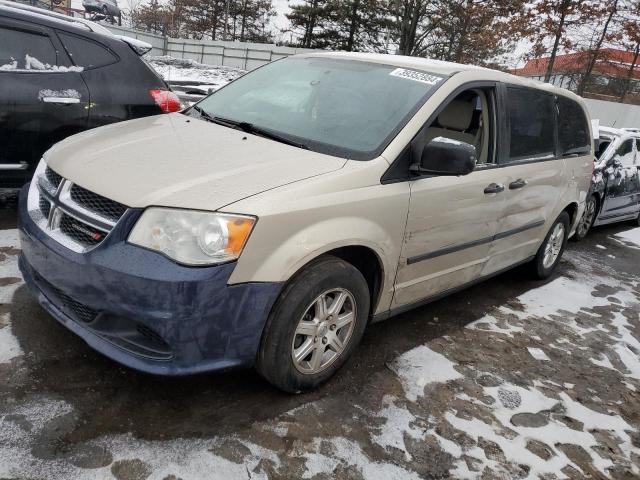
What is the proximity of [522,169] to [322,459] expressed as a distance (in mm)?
2537

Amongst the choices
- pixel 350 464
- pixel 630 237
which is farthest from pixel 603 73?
pixel 350 464

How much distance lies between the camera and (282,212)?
2.28 meters

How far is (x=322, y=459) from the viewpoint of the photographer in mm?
2297

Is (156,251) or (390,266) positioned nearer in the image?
(156,251)

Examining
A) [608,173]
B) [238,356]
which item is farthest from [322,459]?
[608,173]

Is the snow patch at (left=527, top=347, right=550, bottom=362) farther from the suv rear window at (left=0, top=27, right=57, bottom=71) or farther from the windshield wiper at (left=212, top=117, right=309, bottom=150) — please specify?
the suv rear window at (left=0, top=27, right=57, bottom=71)

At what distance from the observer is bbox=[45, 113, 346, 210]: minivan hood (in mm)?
2246

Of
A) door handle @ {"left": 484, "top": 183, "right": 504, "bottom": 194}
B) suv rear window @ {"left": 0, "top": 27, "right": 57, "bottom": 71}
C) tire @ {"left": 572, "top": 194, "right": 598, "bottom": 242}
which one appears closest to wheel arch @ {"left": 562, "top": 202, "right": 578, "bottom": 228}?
door handle @ {"left": 484, "top": 183, "right": 504, "bottom": 194}

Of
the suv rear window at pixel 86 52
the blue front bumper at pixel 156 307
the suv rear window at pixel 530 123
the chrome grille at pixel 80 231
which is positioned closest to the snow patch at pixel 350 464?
the blue front bumper at pixel 156 307

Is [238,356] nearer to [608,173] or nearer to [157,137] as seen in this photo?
[157,137]

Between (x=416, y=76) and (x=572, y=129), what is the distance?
7.37ft

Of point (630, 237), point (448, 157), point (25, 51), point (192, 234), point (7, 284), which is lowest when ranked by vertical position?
point (630, 237)

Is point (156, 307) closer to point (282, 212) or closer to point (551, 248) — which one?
point (282, 212)

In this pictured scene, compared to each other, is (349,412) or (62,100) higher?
(62,100)
